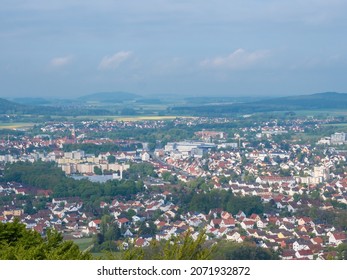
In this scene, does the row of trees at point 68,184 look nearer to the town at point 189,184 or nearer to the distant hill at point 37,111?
the town at point 189,184

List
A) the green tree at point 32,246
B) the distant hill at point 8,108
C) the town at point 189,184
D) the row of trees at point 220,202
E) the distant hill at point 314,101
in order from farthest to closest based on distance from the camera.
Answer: the distant hill at point 314,101
the distant hill at point 8,108
the row of trees at point 220,202
the town at point 189,184
the green tree at point 32,246

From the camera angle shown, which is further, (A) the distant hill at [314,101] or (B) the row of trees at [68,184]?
(A) the distant hill at [314,101]

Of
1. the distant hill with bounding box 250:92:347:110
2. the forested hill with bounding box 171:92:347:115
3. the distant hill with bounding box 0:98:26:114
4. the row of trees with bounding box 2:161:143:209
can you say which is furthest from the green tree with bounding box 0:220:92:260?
the distant hill with bounding box 250:92:347:110

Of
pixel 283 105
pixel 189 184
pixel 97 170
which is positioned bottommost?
pixel 97 170

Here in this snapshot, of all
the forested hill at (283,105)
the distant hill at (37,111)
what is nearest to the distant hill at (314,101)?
the forested hill at (283,105)

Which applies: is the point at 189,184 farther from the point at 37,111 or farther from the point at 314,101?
the point at 314,101

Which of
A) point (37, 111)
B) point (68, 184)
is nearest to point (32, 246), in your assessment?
point (68, 184)

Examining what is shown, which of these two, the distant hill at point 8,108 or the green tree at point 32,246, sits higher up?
the green tree at point 32,246
